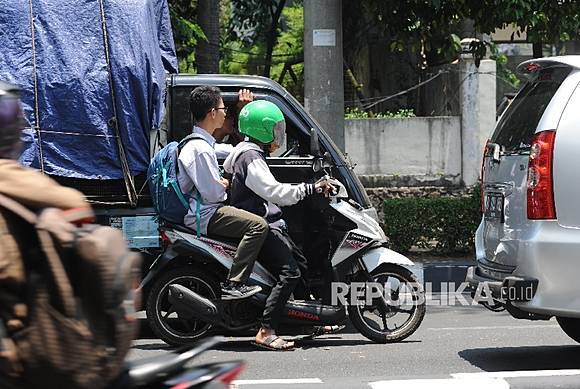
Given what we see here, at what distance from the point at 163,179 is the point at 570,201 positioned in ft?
9.31

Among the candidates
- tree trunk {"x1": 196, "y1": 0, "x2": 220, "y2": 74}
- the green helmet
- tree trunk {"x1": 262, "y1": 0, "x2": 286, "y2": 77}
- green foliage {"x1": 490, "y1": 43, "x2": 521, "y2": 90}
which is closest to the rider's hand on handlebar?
the green helmet

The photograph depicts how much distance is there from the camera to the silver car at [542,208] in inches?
235

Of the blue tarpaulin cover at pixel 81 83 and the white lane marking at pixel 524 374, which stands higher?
the blue tarpaulin cover at pixel 81 83

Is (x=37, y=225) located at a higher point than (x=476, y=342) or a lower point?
higher

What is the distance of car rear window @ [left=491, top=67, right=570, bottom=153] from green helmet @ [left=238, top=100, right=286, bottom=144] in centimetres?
149

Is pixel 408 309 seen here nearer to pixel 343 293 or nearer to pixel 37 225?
pixel 343 293

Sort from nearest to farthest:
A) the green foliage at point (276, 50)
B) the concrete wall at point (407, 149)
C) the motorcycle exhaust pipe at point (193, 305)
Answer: the motorcycle exhaust pipe at point (193, 305) < the concrete wall at point (407, 149) < the green foliage at point (276, 50)

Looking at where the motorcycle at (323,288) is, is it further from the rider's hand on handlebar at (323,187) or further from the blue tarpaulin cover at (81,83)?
the blue tarpaulin cover at (81,83)

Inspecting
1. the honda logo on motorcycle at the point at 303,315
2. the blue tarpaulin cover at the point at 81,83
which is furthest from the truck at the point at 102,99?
the honda logo on motorcycle at the point at 303,315

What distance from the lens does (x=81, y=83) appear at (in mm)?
8211

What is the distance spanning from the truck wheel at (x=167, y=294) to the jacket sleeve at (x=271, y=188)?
2.53 feet

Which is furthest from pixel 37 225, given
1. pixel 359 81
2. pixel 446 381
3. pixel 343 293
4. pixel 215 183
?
pixel 359 81

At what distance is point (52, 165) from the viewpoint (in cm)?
824

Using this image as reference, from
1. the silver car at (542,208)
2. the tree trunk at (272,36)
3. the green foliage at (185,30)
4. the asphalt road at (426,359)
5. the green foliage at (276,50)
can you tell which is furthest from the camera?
the green foliage at (276,50)
